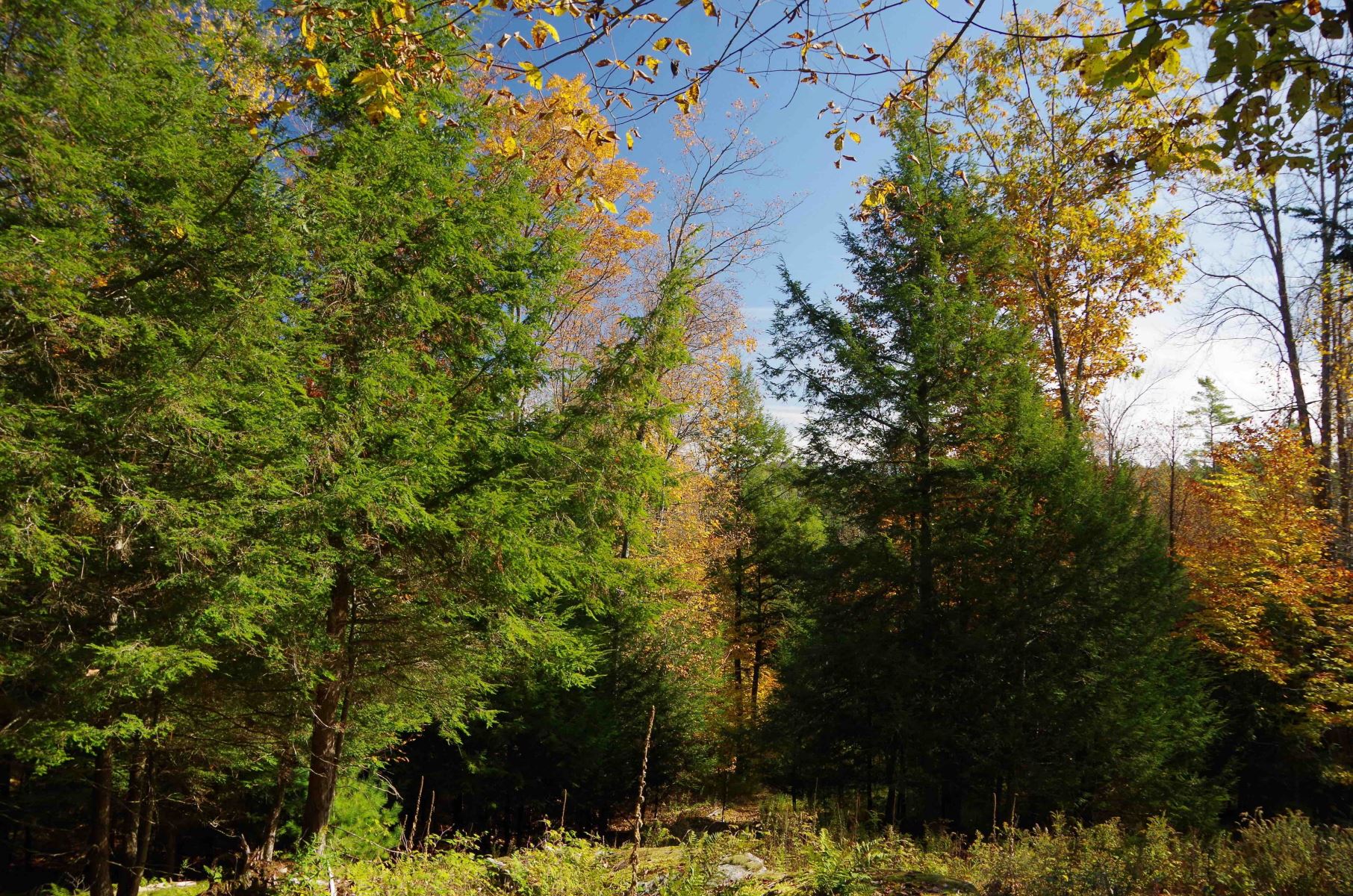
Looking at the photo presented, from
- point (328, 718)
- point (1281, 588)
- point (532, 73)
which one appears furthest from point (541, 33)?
point (1281, 588)

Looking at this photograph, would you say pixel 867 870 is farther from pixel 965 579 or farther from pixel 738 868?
pixel 965 579

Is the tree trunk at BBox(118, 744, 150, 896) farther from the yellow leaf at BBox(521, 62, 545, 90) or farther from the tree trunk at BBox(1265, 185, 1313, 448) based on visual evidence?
the tree trunk at BBox(1265, 185, 1313, 448)

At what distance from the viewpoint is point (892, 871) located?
541cm

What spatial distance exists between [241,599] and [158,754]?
2635 mm

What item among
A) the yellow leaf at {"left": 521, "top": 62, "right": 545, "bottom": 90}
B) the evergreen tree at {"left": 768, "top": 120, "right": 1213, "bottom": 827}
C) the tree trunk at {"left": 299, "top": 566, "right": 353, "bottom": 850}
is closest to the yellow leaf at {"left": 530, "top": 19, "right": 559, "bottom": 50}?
the yellow leaf at {"left": 521, "top": 62, "right": 545, "bottom": 90}

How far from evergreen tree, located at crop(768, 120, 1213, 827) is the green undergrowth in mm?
4205

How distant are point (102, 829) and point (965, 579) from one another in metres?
11.2

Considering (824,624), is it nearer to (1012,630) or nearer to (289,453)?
(1012,630)

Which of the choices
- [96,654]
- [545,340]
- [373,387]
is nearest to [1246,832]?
[545,340]

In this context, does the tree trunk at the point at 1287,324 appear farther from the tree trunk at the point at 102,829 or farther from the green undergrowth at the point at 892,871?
the tree trunk at the point at 102,829

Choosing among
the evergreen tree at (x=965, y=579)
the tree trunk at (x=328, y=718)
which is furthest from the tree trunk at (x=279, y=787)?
the evergreen tree at (x=965, y=579)

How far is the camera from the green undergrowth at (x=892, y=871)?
4543mm

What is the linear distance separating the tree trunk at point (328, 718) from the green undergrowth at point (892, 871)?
146 cm

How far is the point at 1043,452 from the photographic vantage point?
36.1 ft
